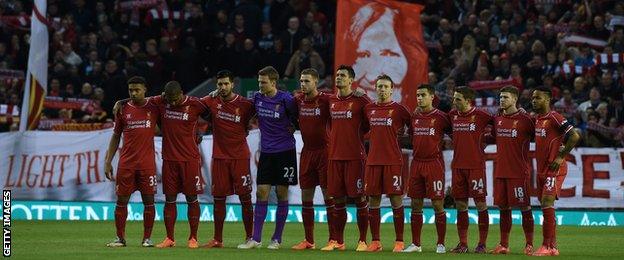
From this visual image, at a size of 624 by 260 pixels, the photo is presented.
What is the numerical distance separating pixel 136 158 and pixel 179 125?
28.9 inches

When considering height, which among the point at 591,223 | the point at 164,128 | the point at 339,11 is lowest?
the point at 591,223

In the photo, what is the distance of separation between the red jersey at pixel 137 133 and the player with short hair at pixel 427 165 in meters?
3.59

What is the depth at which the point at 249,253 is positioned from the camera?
18.7 m

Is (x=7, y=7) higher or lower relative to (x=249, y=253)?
higher

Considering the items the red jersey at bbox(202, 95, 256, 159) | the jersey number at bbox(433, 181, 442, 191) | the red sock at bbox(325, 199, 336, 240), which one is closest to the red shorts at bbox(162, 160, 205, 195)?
the red jersey at bbox(202, 95, 256, 159)

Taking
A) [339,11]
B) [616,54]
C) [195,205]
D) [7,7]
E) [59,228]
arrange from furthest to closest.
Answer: [7,7], [616,54], [339,11], [59,228], [195,205]

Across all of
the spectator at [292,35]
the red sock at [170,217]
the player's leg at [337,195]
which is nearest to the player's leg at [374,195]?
the player's leg at [337,195]

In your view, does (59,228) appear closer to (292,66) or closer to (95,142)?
(95,142)

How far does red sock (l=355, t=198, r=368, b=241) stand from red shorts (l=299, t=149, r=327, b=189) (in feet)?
1.82

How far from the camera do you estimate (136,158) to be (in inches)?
797

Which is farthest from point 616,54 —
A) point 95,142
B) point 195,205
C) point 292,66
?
point 195,205

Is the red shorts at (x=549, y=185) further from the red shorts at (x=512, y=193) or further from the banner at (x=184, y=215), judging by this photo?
the banner at (x=184, y=215)

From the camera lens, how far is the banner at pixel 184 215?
27312 millimetres

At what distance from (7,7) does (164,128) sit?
1650 cm
